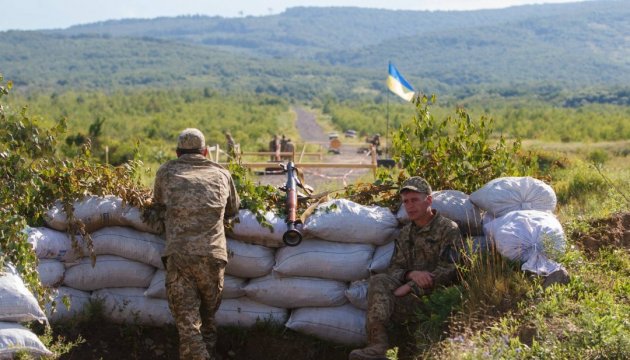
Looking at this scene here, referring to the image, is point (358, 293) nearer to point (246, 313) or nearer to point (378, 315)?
point (378, 315)

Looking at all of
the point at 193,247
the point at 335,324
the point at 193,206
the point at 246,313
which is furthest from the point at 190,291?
the point at 335,324

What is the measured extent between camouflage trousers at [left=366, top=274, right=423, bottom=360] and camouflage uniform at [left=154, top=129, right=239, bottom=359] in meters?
1.02

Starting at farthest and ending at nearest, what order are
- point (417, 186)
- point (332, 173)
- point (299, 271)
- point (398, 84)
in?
point (332, 173)
point (398, 84)
point (299, 271)
point (417, 186)

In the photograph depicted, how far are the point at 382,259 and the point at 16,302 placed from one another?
246 centimetres

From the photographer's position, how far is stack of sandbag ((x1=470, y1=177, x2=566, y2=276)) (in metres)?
5.39

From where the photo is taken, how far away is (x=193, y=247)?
5410 mm

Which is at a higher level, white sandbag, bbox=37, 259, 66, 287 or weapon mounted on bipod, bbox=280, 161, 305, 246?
weapon mounted on bipod, bbox=280, 161, 305, 246

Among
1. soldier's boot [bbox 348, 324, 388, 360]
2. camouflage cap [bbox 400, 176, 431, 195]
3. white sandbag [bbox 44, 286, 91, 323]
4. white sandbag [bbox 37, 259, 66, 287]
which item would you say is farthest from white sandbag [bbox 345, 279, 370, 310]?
white sandbag [bbox 37, 259, 66, 287]

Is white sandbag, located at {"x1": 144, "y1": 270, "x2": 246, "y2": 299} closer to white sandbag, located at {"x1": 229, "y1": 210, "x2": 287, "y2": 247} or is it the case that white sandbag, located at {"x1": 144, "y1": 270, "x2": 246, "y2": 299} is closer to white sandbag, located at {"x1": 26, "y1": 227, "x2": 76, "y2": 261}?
white sandbag, located at {"x1": 229, "y1": 210, "x2": 287, "y2": 247}

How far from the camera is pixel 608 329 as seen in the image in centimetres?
443

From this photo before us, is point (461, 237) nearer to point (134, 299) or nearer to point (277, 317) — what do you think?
point (277, 317)

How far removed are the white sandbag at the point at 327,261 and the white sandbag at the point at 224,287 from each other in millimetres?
314

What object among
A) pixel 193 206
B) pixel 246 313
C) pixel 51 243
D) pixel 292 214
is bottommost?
pixel 246 313

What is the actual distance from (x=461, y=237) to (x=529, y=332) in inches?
39.5
